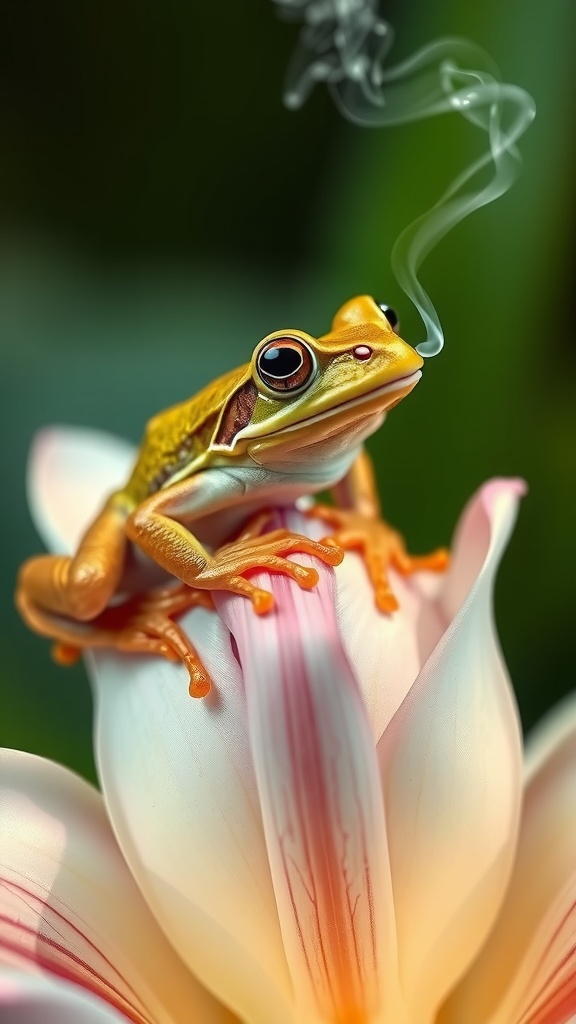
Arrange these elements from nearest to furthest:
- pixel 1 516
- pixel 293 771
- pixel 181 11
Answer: pixel 293 771, pixel 1 516, pixel 181 11

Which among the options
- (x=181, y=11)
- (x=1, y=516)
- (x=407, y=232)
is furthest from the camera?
(x=181, y=11)

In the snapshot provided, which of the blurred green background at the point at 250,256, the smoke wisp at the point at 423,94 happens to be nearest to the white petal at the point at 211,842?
the smoke wisp at the point at 423,94

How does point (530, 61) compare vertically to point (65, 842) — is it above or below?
above

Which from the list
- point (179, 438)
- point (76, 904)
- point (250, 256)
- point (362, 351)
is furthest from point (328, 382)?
point (250, 256)

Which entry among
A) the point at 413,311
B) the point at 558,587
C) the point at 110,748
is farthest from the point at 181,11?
the point at 110,748

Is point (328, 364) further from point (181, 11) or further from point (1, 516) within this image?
point (181, 11)

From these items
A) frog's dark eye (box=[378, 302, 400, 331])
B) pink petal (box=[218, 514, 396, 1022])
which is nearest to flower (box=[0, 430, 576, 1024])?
pink petal (box=[218, 514, 396, 1022])

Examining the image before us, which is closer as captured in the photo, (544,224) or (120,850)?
(120,850)
